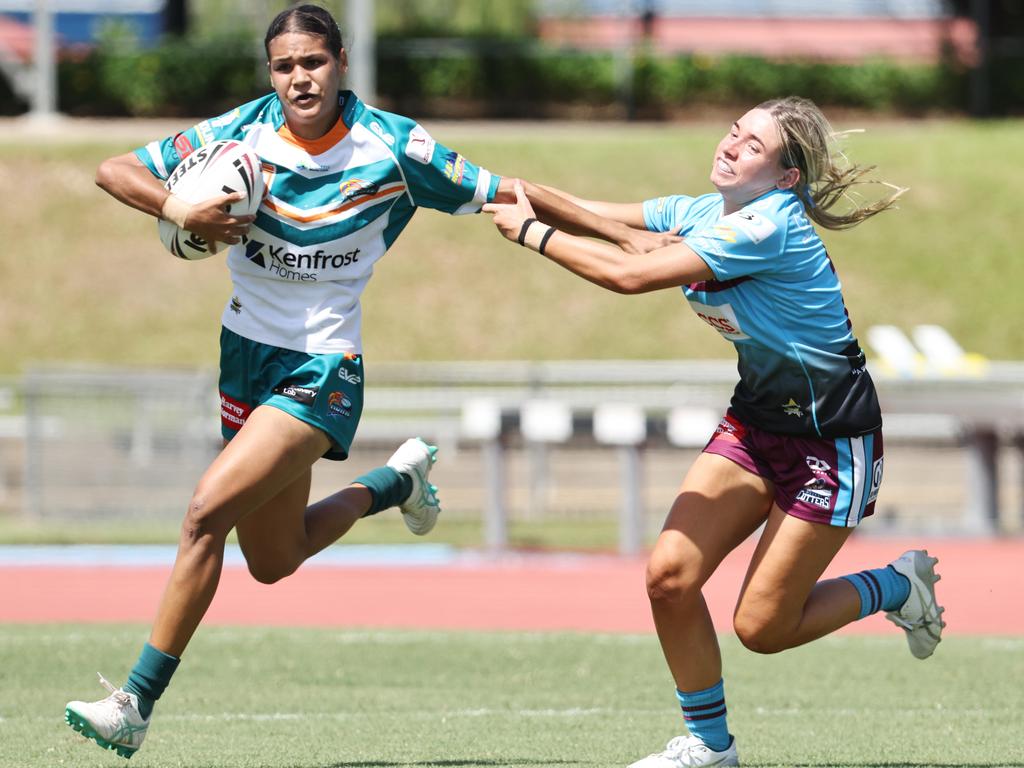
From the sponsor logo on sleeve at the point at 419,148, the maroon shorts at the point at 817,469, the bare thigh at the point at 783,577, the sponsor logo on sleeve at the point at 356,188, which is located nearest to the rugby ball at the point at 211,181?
the sponsor logo on sleeve at the point at 356,188

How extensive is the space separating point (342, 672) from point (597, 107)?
24.6 meters

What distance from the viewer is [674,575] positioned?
5441 millimetres

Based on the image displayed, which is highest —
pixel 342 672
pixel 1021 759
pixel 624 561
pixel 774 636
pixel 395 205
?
pixel 395 205

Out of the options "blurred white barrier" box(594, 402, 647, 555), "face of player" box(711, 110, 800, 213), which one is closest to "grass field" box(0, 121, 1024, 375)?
"blurred white barrier" box(594, 402, 647, 555)

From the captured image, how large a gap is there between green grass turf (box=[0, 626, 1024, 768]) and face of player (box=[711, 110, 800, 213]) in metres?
2.07

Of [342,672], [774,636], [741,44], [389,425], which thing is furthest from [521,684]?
[741,44]

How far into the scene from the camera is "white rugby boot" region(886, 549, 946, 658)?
602cm

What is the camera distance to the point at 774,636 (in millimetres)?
5625

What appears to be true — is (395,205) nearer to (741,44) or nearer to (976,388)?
(976,388)

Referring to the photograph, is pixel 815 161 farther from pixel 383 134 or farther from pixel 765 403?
pixel 383 134

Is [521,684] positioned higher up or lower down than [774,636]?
lower down

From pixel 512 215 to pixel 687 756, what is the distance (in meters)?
1.93

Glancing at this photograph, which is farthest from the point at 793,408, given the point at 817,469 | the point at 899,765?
the point at 899,765

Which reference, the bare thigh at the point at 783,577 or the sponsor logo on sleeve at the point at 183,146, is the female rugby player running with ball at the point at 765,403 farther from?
the sponsor logo on sleeve at the point at 183,146
